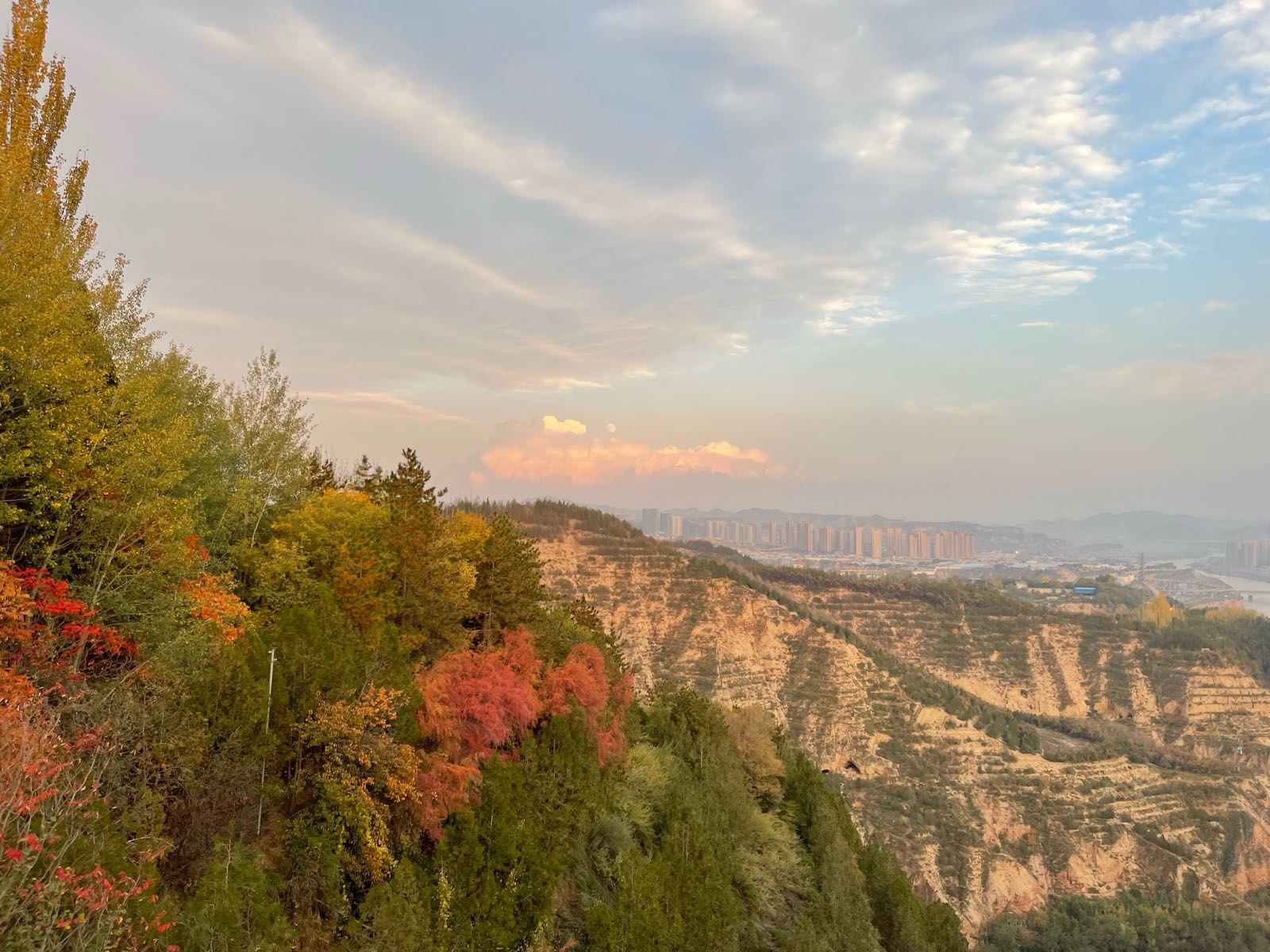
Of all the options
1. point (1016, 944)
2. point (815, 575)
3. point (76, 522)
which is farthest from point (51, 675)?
point (815, 575)

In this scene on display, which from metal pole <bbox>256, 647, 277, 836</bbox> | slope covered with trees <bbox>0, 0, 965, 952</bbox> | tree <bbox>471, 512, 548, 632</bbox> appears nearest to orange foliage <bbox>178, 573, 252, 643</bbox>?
slope covered with trees <bbox>0, 0, 965, 952</bbox>

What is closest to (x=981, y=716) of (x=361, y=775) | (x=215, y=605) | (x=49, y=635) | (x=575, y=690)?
(x=575, y=690)

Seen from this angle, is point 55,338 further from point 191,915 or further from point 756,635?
point 756,635

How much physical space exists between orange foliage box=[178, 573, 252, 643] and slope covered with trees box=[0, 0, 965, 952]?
0.36 ft

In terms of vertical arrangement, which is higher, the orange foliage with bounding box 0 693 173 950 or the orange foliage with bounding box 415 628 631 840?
the orange foliage with bounding box 0 693 173 950

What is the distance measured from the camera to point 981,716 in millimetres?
84188


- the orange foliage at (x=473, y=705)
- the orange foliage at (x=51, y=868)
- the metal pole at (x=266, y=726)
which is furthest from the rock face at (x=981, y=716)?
the orange foliage at (x=51, y=868)

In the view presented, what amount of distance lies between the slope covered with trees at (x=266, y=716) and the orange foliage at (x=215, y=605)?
111mm

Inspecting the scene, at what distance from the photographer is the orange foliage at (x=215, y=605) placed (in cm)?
1570

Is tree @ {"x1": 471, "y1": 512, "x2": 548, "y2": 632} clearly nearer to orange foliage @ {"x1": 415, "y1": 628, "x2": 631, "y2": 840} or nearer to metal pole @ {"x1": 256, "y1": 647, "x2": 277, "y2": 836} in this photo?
orange foliage @ {"x1": 415, "y1": 628, "x2": 631, "y2": 840}

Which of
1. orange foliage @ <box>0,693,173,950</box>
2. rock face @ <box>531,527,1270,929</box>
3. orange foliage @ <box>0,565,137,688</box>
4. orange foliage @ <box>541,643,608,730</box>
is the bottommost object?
rock face @ <box>531,527,1270,929</box>

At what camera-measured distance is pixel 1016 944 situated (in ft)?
178

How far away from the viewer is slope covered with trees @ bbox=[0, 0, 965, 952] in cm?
981

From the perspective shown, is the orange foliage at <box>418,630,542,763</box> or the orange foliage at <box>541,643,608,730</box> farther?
the orange foliage at <box>541,643,608,730</box>
